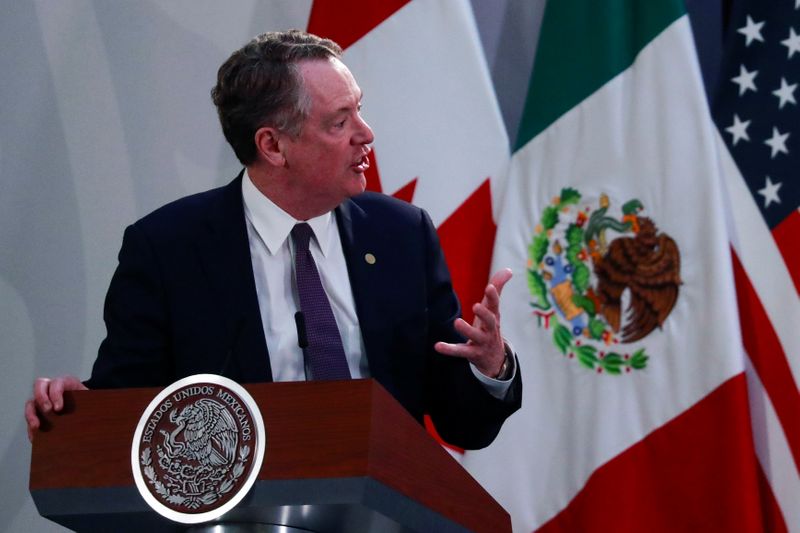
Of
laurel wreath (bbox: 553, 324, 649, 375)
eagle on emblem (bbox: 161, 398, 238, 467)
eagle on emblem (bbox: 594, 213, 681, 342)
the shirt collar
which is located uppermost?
eagle on emblem (bbox: 594, 213, 681, 342)

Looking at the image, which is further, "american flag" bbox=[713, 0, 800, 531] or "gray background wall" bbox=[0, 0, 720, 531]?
"gray background wall" bbox=[0, 0, 720, 531]

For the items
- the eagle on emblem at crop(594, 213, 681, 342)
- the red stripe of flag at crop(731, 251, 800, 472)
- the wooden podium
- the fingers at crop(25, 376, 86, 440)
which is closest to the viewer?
the wooden podium

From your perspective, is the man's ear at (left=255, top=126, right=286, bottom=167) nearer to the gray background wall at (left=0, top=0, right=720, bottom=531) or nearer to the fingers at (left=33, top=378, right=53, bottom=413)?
the fingers at (left=33, top=378, right=53, bottom=413)

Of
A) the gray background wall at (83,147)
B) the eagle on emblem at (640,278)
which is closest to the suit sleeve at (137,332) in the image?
the gray background wall at (83,147)

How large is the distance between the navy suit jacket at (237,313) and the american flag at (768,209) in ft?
3.87

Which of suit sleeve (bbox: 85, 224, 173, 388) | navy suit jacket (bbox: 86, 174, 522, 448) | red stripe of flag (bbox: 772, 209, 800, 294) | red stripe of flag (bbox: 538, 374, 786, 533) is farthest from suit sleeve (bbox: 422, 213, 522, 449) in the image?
red stripe of flag (bbox: 772, 209, 800, 294)

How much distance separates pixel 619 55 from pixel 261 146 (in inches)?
56.2

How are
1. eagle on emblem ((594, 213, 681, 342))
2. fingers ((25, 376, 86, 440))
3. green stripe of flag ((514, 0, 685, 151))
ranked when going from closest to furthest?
fingers ((25, 376, 86, 440))
eagle on emblem ((594, 213, 681, 342))
green stripe of flag ((514, 0, 685, 151))

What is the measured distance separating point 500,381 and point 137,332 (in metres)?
0.68

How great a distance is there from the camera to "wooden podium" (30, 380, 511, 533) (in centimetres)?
119

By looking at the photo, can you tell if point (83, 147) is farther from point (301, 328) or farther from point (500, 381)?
point (500, 381)

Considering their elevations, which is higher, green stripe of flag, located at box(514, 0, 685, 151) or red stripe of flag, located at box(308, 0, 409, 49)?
red stripe of flag, located at box(308, 0, 409, 49)

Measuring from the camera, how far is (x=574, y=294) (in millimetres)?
3041

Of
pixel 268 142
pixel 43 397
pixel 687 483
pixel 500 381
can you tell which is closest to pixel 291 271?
pixel 268 142
